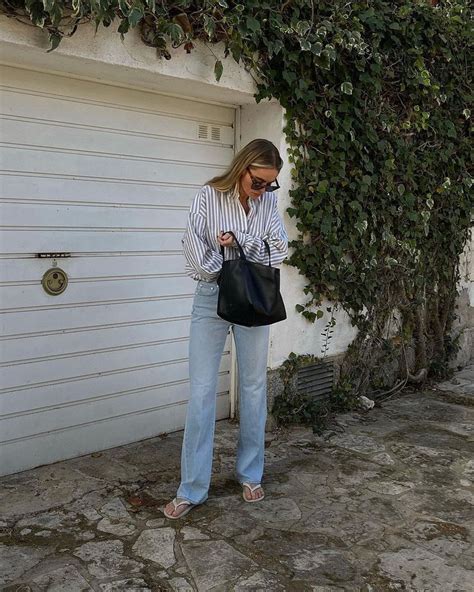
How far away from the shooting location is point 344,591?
8.46 feet

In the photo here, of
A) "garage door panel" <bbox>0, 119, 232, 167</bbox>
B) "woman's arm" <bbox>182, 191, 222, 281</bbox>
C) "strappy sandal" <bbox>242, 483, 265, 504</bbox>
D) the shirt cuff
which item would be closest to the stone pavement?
"strappy sandal" <bbox>242, 483, 265, 504</bbox>

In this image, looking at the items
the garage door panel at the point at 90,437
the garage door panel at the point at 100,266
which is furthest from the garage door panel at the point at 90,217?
the garage door panel at the point at 90,437

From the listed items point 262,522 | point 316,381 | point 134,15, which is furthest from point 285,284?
point 134,15

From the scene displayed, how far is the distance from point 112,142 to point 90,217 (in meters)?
0.50

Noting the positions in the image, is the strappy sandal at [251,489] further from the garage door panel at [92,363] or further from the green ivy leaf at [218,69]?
the green ivy leaf at [218,69]

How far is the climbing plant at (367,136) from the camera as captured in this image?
3848mm

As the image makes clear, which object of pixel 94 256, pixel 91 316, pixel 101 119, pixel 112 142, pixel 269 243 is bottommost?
pixel 91 316

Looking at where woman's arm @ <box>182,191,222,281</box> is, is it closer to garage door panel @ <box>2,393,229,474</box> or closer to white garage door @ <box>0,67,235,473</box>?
white garage door @ <box>0,67,235,473</box>

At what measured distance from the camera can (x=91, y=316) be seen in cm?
393

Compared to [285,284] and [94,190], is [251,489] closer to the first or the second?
[285,284]

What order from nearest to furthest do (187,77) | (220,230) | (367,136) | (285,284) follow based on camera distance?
(220,230), (187,77), (285,284), (367,136)

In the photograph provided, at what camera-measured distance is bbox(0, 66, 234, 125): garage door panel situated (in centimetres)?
349

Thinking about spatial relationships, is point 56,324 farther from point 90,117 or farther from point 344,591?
point 344,591

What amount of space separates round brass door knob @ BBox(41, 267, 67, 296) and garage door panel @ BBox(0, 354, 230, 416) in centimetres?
57
